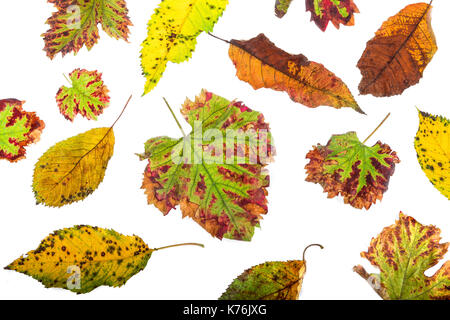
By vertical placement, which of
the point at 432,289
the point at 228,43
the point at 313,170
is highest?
the point at 228,43

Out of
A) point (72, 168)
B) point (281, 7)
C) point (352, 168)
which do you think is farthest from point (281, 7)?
point (72, 168)

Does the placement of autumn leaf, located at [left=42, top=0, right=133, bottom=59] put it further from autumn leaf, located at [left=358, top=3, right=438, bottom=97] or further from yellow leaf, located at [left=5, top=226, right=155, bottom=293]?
autumn leaf, located at [left=358, top=3, right=438, bottom=97]

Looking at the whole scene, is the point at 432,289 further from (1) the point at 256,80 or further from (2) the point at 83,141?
(2) the point at 83,141

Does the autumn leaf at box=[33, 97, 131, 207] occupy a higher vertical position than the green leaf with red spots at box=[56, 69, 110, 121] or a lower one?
lower

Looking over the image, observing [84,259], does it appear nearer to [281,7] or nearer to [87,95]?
[87,95]

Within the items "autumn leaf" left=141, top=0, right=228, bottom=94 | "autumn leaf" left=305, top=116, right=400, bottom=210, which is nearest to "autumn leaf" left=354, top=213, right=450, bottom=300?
"autumn leaf" left=305, top=116, right=400, bottom=210

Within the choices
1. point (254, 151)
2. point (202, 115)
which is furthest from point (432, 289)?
point (202, 115)
